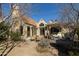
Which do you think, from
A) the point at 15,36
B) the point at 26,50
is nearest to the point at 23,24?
the point at 15,36

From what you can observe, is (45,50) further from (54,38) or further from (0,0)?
(0,0)

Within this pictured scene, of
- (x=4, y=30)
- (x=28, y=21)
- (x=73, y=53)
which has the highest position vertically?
(x=28, y=21)

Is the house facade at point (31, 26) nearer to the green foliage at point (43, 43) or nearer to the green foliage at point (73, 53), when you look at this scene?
the green foliage at point (43, 43)

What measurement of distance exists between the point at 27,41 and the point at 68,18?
61 centimetres

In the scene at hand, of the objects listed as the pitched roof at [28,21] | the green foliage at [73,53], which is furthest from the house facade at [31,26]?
the green foliage at [73,53]

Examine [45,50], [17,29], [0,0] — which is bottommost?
[45,50]

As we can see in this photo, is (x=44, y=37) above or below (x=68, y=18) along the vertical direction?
below

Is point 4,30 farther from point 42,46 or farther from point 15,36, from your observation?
point 42,46

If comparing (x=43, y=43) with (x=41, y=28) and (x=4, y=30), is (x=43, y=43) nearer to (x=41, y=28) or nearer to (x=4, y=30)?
(x=41, y=28)

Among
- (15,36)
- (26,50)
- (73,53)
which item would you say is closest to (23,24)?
(15,36)

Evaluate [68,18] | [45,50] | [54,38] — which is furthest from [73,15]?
[45,50]

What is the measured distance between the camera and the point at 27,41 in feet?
9.89

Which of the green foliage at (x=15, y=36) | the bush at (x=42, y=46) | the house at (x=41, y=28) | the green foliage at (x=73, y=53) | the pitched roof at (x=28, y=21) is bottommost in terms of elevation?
the green foliage at (x=73, y=53)

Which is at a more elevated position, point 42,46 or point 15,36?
point 15,36
